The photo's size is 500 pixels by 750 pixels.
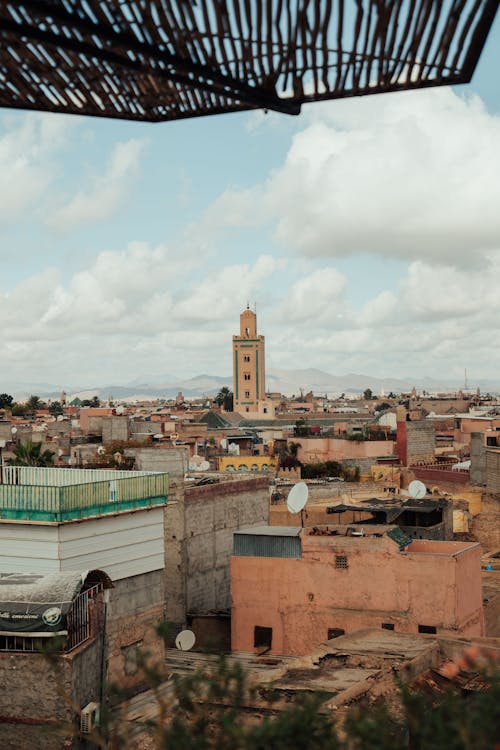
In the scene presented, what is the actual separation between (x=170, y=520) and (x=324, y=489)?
1211 cm

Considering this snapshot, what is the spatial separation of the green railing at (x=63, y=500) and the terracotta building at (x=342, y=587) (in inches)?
201

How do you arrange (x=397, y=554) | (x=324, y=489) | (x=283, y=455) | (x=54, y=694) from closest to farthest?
(x=54, y=694), (x=397, y=554), (x=324, y=489), (x=283, y=455)

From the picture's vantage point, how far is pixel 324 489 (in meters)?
31.4

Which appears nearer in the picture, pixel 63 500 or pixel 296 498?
pixel 63 500

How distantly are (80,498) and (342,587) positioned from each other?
665 cm

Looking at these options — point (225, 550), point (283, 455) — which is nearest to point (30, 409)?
point (283, 455)

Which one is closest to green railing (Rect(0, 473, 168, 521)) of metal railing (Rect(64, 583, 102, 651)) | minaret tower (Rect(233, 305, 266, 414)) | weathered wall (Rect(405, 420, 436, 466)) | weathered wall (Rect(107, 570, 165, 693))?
weathered wall (Rect(107, 570, 165, 693))

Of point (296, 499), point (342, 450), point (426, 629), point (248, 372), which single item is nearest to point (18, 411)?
point (248, 372)

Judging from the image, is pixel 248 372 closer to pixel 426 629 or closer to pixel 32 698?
pixel 426 629

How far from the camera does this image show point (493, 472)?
117 feet

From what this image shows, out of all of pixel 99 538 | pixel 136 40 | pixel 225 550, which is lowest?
pixel 225 550

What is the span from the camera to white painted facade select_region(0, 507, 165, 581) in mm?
12102

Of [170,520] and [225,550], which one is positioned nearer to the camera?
[170,520]

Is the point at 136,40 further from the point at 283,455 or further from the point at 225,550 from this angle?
the point at 283,455
